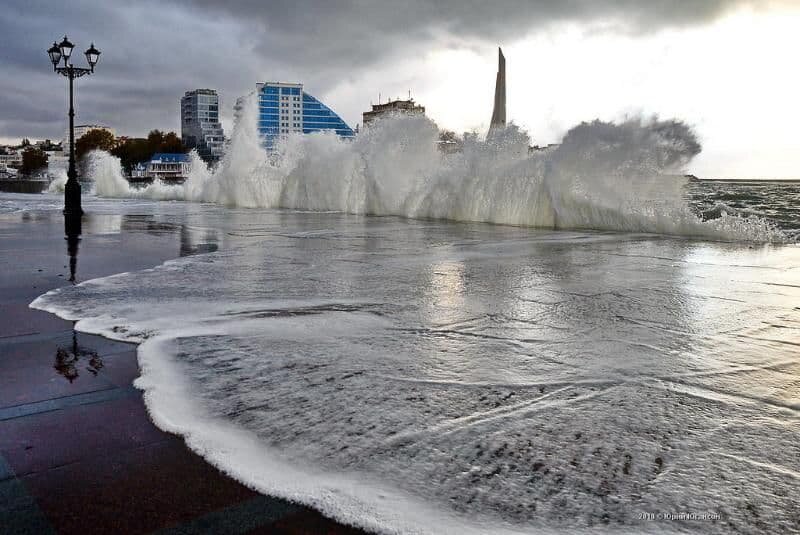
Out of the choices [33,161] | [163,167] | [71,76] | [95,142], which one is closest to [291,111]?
[33,161]

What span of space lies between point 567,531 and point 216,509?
1056mm

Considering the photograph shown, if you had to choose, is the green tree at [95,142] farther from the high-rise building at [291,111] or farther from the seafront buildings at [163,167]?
the high-rise building at [291,111]

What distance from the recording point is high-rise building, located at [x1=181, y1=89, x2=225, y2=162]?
540 ft

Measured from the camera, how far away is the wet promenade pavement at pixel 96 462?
1909 millimetres

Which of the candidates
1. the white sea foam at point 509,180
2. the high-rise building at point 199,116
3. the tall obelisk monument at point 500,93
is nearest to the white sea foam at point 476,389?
the white sea foam at point 509,180

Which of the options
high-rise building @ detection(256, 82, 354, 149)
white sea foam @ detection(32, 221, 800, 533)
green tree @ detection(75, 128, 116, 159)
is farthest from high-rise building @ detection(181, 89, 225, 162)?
white sea foam @ detection(32, 221, 800, 533)

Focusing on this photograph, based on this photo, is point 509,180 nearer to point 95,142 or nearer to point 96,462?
point 96,462

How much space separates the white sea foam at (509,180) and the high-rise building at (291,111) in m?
143

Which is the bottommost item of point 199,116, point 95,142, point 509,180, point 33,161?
point 509,180

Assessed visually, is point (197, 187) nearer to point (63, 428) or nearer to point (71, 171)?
point (71, 171)

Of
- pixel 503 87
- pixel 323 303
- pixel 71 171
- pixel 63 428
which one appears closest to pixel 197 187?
pixel 71 171

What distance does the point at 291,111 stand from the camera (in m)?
178

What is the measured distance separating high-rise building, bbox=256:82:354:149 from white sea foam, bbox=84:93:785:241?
143 m

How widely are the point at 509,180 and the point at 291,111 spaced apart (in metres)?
168
